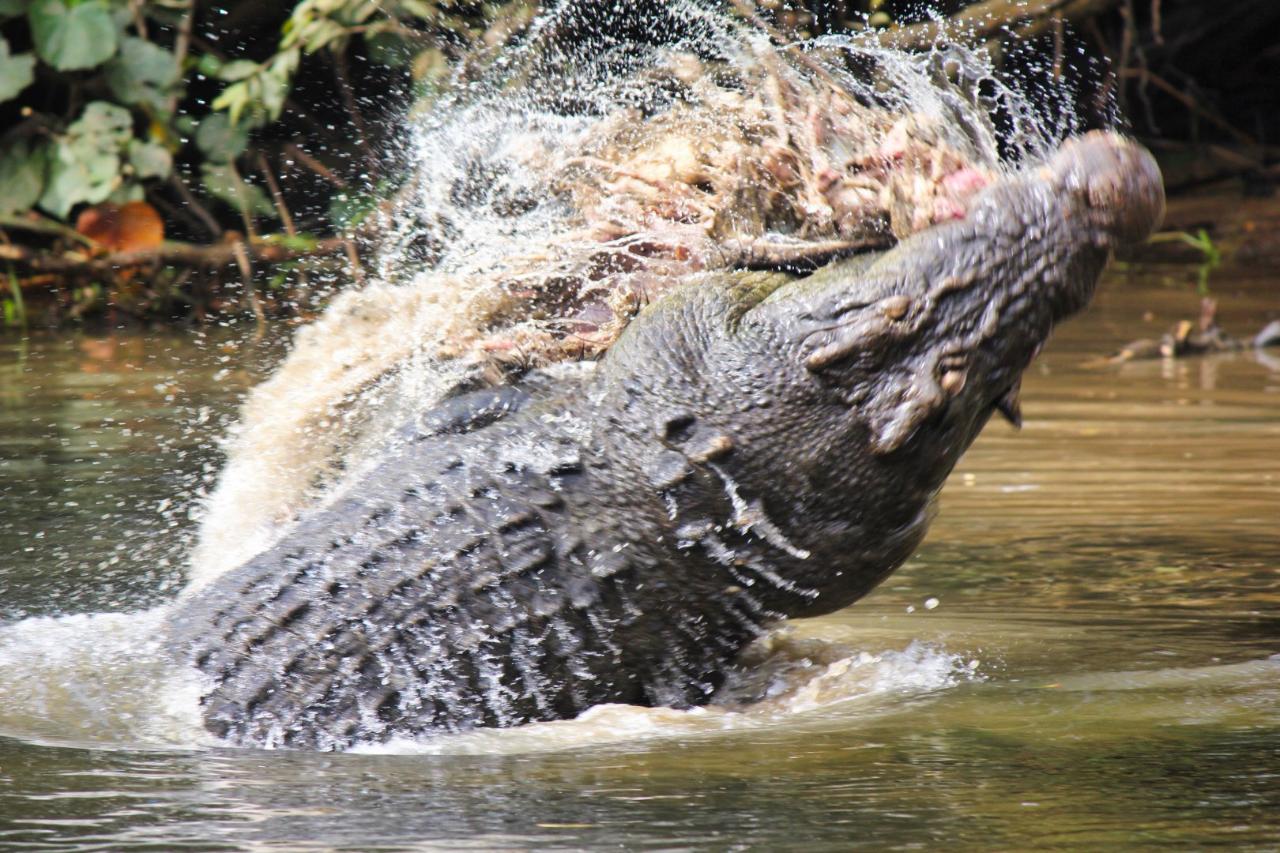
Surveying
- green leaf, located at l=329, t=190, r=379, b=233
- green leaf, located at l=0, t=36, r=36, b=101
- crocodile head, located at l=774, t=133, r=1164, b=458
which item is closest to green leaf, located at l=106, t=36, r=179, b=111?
green leaf, located at l=0, t=36, r=36, b=101

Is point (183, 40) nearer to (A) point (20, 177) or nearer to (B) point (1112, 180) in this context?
(A) point (20, 177)

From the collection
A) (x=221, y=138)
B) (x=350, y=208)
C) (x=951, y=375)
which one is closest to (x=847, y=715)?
(x=951, y=375)

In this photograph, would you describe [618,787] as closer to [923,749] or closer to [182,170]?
[923,749]

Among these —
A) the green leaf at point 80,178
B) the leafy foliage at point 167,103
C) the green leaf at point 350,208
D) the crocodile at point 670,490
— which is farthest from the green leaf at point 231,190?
the crocodile at point 670,490

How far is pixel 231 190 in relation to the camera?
31.7ft

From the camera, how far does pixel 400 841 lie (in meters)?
2.34

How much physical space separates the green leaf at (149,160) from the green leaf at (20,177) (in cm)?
60

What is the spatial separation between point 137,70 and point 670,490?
758 centimetres

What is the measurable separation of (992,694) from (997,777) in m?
0.58

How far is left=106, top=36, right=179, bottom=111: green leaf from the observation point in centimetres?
961

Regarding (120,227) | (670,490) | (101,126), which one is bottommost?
(120,227)

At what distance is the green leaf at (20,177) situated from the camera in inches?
378

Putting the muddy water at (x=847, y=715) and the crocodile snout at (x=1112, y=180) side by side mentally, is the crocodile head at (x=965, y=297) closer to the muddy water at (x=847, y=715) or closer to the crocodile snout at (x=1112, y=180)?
the crocodile snout at (x=1112, y=180)

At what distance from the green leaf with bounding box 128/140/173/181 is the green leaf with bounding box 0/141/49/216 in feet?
1.97
